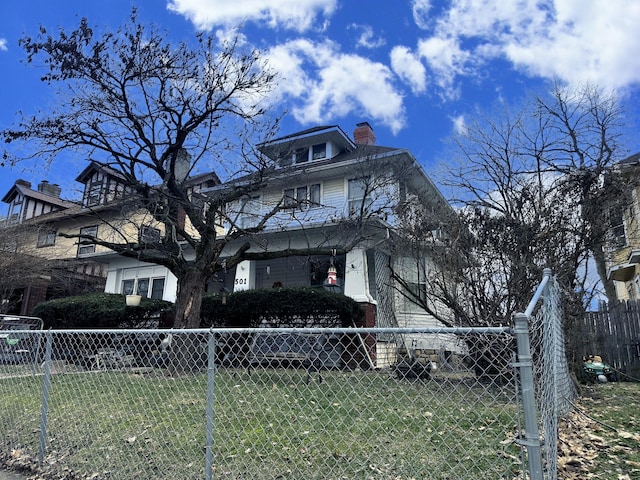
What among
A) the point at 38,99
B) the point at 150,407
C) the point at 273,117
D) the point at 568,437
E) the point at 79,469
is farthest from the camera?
the point at 273,117

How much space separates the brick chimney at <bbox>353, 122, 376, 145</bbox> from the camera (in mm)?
18625

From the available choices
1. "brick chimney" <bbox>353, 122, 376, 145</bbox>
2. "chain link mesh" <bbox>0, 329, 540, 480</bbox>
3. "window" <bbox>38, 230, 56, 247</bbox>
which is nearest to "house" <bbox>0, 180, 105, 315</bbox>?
"window" <bbox>38, 230, 56, 247</bbox>

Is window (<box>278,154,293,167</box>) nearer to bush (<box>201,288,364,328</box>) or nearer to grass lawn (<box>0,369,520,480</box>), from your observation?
bush (<box>201,288,364,328</box>)

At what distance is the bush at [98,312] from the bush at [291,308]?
2.50 m

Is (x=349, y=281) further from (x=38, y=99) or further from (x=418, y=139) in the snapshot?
(x=38, y=99)

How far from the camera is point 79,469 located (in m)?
3.85

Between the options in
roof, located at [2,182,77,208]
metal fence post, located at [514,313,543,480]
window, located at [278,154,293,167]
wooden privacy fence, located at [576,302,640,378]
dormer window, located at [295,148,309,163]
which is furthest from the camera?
roof, located at [2,182,77,208]

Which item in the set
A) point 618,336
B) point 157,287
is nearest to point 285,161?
point 157,287

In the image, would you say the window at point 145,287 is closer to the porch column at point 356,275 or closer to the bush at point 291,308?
the bush at point 291,308

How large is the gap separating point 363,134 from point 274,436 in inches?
622

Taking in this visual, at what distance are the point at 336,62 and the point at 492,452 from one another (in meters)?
11.5

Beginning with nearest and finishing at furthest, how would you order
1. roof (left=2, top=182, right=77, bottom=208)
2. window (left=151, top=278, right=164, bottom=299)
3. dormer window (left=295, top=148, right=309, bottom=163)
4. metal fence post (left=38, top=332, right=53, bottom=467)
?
metal fence post (left=38, top=332, right=53, bottom=467) → window (left=151, top=278, right=164, bottom=299) → dormer window (left=295, top=148, right=309, bottom=163) → roof (left=2, top=182, right=77, bottom=208)

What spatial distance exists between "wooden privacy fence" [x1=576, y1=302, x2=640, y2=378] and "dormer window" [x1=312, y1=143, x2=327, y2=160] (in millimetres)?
10433

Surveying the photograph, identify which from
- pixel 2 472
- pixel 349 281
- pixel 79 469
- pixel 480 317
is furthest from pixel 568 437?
pixel 349 281
